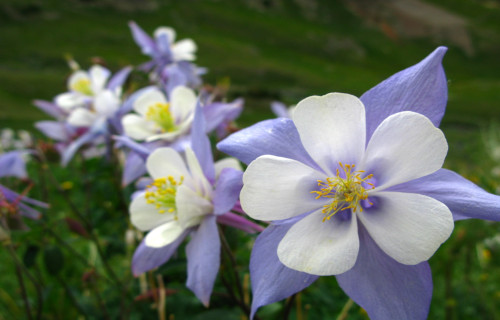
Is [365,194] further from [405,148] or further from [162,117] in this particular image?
[162,117]

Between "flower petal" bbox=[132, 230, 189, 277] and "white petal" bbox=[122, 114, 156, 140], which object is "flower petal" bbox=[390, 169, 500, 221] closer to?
"flower petal" bbox=[132, 230, 189, 277]

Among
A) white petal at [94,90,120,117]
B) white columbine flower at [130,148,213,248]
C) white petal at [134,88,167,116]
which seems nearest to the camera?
white columbine flower at [130,148,213,248]

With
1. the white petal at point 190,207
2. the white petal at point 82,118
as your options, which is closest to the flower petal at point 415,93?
→ the white petal at point 190,207

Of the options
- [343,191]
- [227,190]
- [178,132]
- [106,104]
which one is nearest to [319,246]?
[343,191]

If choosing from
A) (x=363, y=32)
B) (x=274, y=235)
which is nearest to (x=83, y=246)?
(x=274, y=235)

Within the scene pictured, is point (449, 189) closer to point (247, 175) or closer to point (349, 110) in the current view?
point (349, 110)

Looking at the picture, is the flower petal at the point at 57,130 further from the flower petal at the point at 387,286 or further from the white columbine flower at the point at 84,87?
the flower petal at the point at 387,286

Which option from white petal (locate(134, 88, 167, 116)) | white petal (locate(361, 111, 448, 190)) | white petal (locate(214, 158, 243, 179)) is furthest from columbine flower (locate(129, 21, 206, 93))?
white petal (locate(361, 111, 448, 190))
